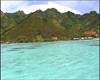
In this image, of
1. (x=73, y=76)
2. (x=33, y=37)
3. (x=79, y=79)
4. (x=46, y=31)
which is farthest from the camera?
(x=46, y=31)

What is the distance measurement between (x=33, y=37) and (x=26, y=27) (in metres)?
24.4

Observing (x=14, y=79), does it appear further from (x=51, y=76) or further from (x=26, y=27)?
(x=26, y=27)

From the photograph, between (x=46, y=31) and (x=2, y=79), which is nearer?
(x=2, y=79)

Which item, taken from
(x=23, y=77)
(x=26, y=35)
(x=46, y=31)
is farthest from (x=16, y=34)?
(x=23, y=77)

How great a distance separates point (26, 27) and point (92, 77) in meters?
175

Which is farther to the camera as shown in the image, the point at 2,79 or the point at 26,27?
the point at 26,27

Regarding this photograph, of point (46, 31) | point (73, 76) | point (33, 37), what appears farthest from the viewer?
point (46, 31)

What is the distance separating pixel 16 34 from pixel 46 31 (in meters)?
23.0

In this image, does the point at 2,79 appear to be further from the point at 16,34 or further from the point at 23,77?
the point at 16,34

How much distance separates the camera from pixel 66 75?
81.1ft

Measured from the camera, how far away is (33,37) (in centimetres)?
17362

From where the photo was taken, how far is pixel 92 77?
22859mm

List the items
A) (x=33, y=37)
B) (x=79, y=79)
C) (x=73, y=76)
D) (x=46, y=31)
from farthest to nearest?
1. (x=46, y=31)
2. (x=33, y=37)
3. (x=73, y=76)
4. (x=79, y=79)

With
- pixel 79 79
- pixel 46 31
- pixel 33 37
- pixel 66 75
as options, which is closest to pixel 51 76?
pixel 66 75
